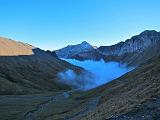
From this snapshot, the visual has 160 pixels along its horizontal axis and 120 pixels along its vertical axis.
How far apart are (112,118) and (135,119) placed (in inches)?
151

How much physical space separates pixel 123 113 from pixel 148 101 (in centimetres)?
412

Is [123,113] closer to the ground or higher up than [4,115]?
higher up

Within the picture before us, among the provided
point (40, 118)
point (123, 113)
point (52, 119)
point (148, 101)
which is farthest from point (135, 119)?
point (40, 118)

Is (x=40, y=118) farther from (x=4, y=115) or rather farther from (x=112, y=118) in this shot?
(x=112, y=118)

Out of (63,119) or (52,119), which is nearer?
(63,119)

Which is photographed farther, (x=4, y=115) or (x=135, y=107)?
(x=4, y=115)

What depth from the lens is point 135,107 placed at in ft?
131

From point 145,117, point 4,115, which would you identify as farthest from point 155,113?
point 4,115

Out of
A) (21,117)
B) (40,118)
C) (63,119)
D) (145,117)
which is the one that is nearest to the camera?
(145,117)

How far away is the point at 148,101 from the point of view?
41312 millimetres

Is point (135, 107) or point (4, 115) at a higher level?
point (135, 107)

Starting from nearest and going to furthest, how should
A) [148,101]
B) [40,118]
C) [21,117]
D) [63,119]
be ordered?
[148,101], [63,119], [40,118], [21,117]

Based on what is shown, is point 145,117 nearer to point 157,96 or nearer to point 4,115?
point 157,96

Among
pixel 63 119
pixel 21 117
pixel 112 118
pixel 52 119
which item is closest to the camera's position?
pixel 112 118
